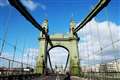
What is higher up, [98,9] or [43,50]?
[98,9]

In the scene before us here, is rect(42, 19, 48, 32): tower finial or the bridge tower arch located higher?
rect(42, 19, 48, 32): tower finial

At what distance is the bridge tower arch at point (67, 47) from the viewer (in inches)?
1817

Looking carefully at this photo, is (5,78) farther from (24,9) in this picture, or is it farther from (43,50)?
(43,50)

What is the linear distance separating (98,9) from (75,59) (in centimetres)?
2313

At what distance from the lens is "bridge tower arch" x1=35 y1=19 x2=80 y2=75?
46156 millimetres

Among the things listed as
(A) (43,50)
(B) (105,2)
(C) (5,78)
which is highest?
(B) (105,2)

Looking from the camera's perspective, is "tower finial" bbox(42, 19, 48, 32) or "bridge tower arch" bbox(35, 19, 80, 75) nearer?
"bridge tower arch" bbox(35, 19, 80, 75)

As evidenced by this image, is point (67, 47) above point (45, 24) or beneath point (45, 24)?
beneath

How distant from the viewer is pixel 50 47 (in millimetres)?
55250

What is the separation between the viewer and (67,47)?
175ft

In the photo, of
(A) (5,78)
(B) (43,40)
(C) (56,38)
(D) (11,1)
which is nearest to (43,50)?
(B) (43,40)

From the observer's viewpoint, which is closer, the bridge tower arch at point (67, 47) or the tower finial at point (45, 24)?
the bridge tower arch at point (67, 47)

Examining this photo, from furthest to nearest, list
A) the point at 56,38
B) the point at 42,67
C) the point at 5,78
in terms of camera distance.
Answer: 1. the point at 56,38
2. the point at 42,67
3. the point at 5,78

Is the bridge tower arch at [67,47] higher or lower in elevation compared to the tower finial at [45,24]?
lower
